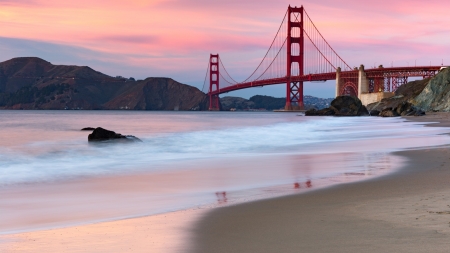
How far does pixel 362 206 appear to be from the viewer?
5262mm

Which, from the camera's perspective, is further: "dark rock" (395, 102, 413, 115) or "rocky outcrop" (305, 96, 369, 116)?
"rocky outcrop" (305, 96, 369, 116)

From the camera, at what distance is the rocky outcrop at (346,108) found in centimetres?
5644

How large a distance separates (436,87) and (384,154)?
44.9 m

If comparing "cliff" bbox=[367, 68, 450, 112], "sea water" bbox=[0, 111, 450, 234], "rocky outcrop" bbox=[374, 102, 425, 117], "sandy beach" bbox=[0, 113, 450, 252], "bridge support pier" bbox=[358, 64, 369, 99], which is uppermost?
"bridge support pier" bbox=[358, 64, 369, 99]

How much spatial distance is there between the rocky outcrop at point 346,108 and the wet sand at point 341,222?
50.7 meters

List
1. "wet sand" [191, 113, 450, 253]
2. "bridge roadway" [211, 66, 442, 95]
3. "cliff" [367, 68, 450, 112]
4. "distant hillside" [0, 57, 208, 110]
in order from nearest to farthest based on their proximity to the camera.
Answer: "wet sand" [191, 113, 450, 253]
"cliff" [367, 68, 450, 112]
"bridge roadway" [211, 66, 442, 95]
"distant hillside" [0, 57, 208, 110]

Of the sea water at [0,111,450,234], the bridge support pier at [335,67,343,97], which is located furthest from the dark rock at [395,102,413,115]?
the sea water at [0,111,450,234]

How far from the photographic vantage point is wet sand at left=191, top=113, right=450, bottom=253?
147 inches

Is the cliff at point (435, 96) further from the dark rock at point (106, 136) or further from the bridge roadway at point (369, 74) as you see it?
the dark rock at point (106, 136)

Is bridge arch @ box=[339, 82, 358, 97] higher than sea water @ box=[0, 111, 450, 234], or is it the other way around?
bridge arch @ box=[339, 82, 358, 97]

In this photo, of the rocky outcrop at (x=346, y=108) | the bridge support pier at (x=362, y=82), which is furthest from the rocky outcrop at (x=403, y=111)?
the bridge support pier at (x=362, y=82)

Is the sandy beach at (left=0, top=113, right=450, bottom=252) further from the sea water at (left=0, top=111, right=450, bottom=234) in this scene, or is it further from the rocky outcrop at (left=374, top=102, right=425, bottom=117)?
the rocky outcrop at (left=374, top=102, right=425, bottom=117)

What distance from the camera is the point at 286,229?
4.34 metres

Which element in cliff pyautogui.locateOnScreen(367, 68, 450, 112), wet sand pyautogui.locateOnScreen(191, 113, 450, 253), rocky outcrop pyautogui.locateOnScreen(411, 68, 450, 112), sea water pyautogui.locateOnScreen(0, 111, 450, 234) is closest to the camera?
wet sand pyautogui.locateOnScreen(191, 113, 450, 253)
